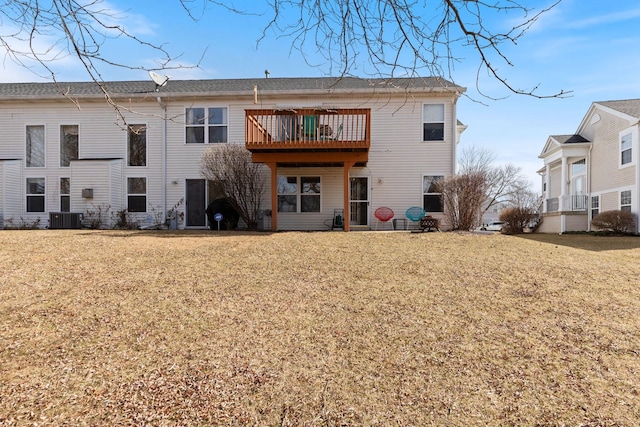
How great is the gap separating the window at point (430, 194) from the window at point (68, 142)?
13274mm

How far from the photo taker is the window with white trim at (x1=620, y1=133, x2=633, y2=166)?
13.4 metres

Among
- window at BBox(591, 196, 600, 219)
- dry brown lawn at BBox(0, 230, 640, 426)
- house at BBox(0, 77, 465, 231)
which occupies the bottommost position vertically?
dry brown lawn at BBox(0, 230, 640, 426)

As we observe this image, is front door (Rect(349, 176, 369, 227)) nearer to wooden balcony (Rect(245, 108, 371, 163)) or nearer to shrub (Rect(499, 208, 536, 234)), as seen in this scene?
wooden balcony (Rect(245, 108, 371, 163))

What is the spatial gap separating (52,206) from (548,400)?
16.2 meters

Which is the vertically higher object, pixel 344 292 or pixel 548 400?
pixel 344 292

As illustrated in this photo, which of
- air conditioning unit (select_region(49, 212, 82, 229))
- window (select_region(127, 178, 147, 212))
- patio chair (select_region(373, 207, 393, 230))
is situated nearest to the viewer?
air conditioning unit (select_region(49, 212, 82, 229))

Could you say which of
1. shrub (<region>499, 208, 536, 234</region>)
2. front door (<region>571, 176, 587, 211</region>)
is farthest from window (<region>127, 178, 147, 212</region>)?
front door (<region>571, 176, 587, 211</region>)

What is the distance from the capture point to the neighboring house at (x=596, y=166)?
43.7ft

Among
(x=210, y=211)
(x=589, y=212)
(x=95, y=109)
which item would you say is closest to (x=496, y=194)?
(x=589, y=212)

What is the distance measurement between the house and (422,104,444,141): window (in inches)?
1.4

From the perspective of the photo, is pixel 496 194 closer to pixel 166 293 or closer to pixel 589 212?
pixel 589 212

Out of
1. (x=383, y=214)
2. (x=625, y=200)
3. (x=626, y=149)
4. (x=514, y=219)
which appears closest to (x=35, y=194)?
(x=383, y=214)

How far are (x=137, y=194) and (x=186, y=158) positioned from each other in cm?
235

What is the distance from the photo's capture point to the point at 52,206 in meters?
13.7
